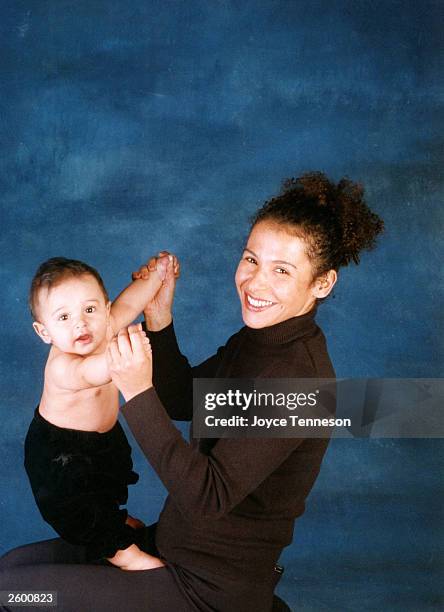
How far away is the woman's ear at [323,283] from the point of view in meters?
1.74

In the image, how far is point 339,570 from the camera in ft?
7.59

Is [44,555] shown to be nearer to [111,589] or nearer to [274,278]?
[111,589]

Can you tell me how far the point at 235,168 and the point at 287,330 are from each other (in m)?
0.65

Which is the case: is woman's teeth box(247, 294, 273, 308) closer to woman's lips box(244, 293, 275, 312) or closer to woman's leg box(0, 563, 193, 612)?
woman's lips box(244, 293, 275, 312)

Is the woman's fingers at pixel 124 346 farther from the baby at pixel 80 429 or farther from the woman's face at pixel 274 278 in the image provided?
the woman's face at pixel 274 278

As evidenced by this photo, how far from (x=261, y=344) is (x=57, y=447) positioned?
546 mm

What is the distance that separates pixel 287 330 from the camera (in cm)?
175

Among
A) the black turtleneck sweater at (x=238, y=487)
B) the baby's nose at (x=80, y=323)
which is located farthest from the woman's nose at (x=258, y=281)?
the baby's nose at (x=80, y=323)

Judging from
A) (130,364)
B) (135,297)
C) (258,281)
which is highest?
(135,297)

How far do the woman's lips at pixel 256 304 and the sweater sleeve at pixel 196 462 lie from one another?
33 cm

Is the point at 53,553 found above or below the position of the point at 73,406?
below

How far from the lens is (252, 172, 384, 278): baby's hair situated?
5.55 feet

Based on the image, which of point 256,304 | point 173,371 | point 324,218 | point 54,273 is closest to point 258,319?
point 256,304

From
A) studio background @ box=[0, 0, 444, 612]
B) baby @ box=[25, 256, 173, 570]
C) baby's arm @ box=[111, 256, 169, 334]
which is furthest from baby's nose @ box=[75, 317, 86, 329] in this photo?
studio background @ box=[0, 0, 444, 612]
